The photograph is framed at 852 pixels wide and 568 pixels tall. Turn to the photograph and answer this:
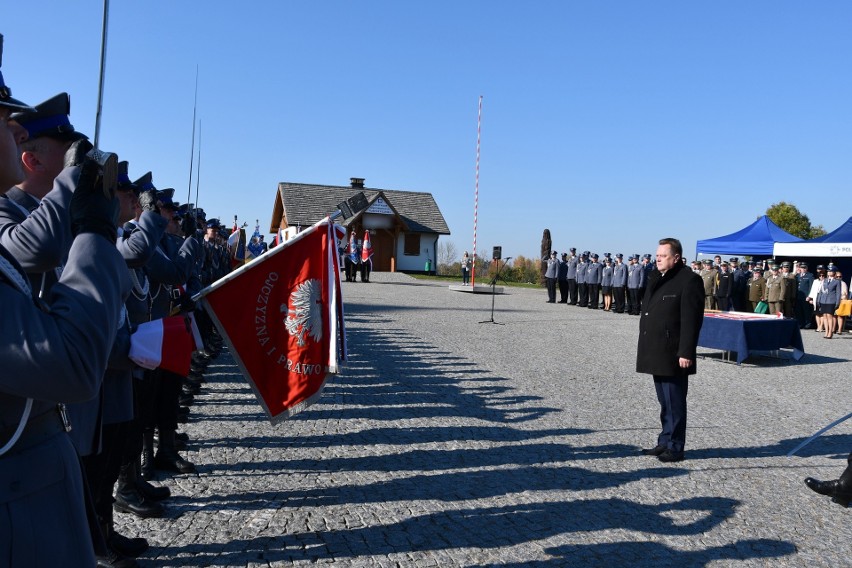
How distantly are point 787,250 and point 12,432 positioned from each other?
82.0ft

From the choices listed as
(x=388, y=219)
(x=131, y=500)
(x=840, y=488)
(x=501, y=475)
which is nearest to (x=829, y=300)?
(x=840, y=488)

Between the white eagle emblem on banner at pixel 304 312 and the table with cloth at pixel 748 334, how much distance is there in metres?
9.05

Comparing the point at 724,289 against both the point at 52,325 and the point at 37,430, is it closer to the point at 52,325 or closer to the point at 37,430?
the point at 37,430

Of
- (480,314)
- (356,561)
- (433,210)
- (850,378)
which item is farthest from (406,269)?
(356,561)

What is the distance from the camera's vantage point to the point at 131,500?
4.23 m

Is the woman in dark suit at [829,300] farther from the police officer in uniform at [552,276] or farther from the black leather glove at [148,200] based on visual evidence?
the black leather glove at [148,200]

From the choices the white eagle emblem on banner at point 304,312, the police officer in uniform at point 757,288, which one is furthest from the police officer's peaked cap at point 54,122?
the police officer in uniform at point 757,288

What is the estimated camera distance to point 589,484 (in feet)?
17.2

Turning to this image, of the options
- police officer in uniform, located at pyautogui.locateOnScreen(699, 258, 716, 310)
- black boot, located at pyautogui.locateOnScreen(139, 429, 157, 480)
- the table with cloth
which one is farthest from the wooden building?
black boot, located at pyautogui.locateOnScreen(139, 429, 157, 480)

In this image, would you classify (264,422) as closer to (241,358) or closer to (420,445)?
(420,445)

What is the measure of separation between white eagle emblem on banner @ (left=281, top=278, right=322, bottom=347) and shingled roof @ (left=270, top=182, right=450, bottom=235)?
38.5m

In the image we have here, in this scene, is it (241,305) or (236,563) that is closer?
(236,563)

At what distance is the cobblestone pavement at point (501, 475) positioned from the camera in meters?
3.99

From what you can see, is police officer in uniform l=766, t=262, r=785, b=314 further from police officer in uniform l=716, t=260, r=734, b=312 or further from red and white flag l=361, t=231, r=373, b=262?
red and white flag l=361, t=231, r=373, b=262
